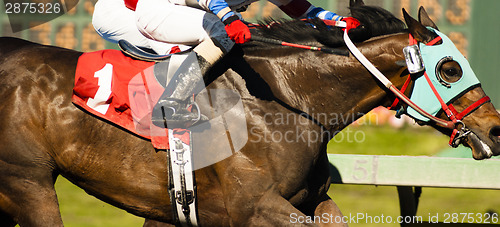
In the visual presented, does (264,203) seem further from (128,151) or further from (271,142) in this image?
(128,151)

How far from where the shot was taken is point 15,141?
313 cm

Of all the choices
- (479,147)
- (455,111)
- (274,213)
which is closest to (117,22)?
(274,213)

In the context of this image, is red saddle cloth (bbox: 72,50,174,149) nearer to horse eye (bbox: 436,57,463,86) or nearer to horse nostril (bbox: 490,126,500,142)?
horse eye (bbox: 436,57,463,86)

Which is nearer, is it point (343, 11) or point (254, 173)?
point (254, 173)

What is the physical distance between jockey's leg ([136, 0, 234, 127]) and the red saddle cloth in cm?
9

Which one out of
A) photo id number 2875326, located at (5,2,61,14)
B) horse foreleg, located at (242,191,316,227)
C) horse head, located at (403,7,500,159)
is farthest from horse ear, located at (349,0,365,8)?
photo id number 2875326, located at (5,2,61,14)

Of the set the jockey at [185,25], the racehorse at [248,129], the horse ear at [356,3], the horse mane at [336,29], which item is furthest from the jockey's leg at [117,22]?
the horse ear at [356,3]

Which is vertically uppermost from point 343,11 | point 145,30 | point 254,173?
point 145,30

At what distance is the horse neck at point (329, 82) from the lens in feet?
9.95

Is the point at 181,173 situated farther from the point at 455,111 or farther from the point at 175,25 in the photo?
the point at 455,111

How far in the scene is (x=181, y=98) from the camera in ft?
9.55

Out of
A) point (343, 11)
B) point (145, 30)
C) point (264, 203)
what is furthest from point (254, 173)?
point (343, 11)

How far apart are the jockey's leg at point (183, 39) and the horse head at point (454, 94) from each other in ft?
2.96

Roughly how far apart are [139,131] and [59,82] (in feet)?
1.66
